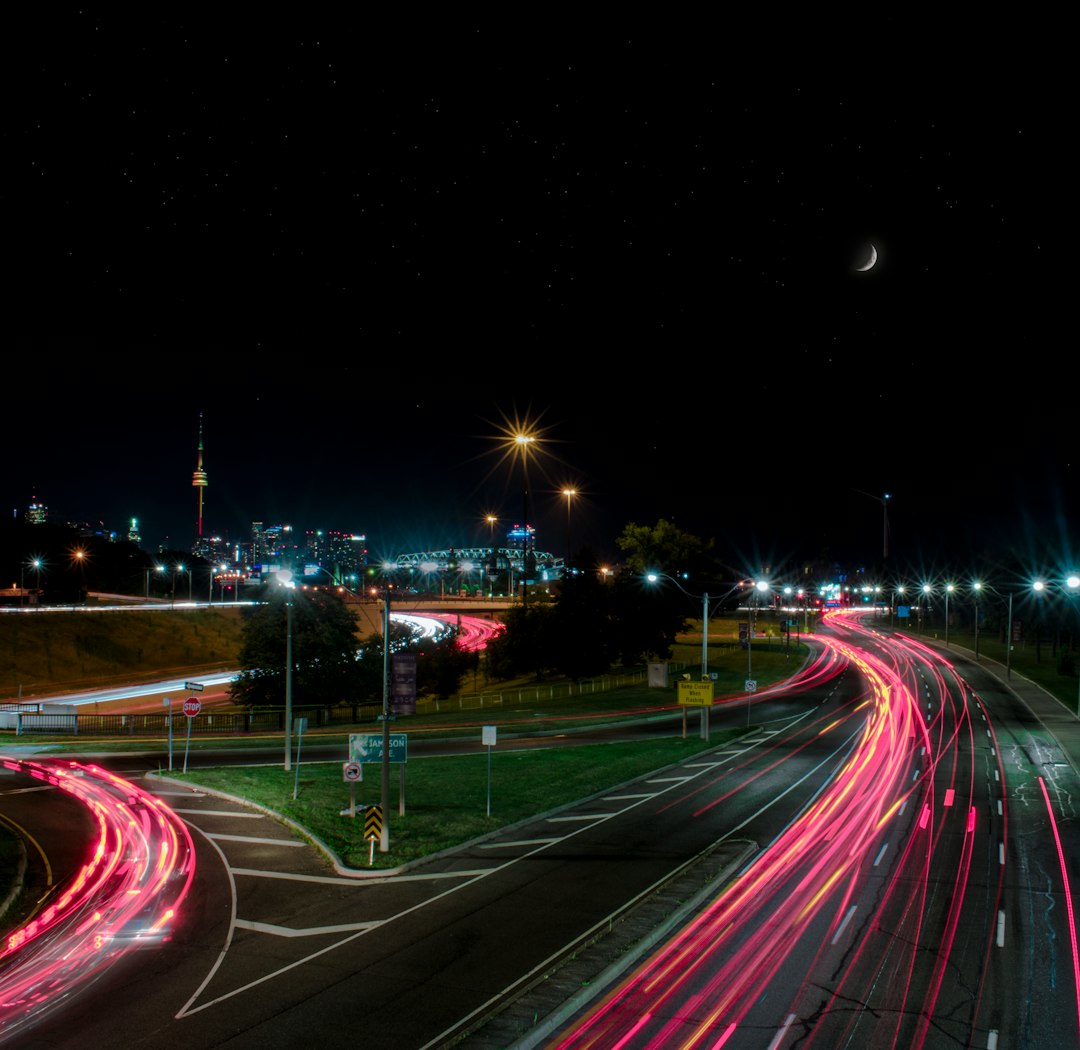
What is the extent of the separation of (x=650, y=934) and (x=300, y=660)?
47221mm

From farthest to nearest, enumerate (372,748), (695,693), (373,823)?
(695,693), (372,748), (373,823)

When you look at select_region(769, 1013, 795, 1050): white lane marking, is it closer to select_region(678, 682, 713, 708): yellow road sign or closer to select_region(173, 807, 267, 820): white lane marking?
select_region(173, 807, 267, 820): white lane marking

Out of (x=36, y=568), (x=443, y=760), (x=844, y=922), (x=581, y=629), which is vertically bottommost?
(x=443, y=760)

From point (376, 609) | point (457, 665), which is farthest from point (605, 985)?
point (376, 609)

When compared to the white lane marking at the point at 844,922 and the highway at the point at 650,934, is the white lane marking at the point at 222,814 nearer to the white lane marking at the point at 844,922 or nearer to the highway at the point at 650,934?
the highway at the point at 650,934

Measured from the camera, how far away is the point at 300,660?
58.9 m

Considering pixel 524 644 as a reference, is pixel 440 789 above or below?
below

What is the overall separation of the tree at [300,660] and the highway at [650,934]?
96.7 feet

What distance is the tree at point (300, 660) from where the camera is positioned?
193 feet

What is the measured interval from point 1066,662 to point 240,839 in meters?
62.7

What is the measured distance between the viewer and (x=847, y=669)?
72625mm

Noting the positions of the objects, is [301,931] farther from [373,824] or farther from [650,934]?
[650,934]

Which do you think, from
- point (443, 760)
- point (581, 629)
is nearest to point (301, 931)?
point (443, 760)

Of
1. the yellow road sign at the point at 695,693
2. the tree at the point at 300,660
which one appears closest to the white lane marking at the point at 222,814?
the yellow road sign at the point at 695,693
